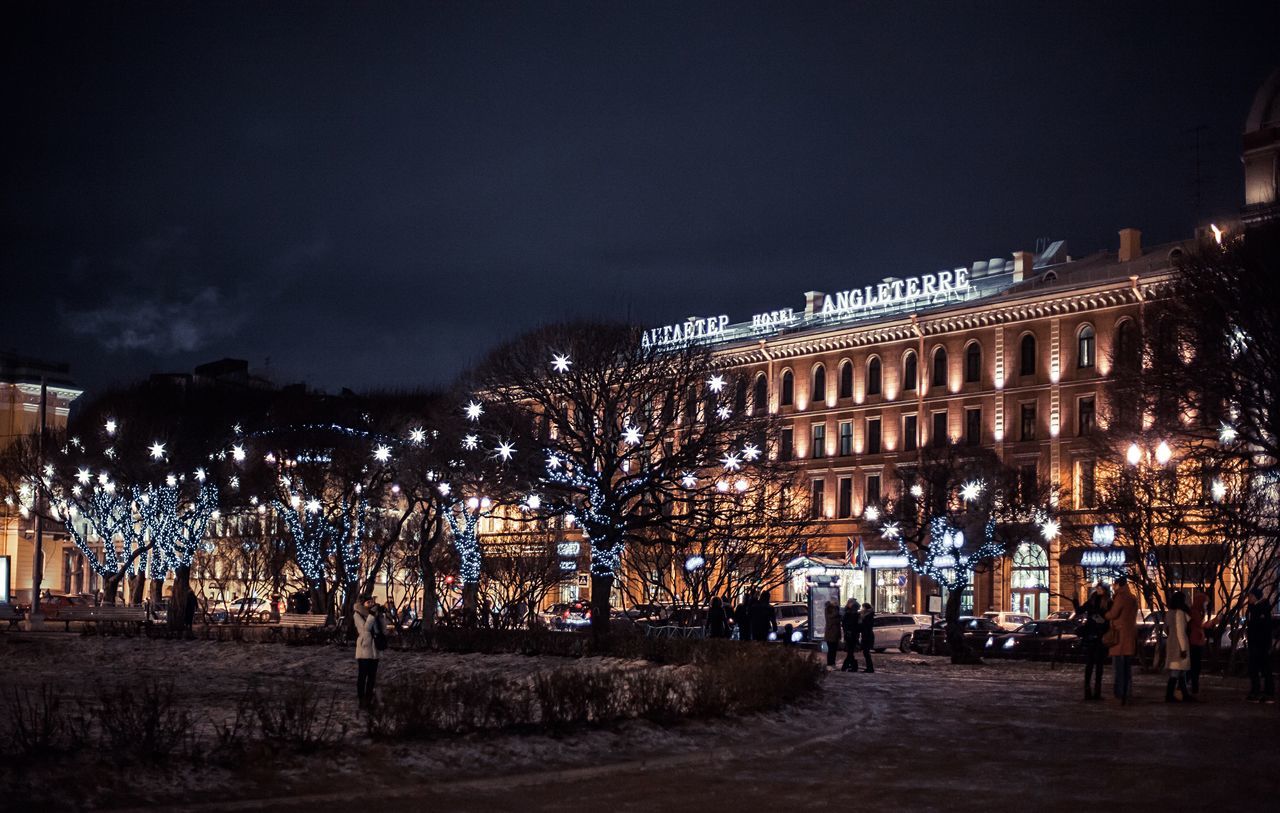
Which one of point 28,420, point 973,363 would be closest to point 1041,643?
point 973,363

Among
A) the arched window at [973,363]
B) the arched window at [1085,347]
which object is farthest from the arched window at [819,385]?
the arched window at [1085,347]

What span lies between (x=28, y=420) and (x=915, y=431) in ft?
186

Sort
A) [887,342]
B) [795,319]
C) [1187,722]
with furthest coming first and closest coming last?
A: [795,319], [887,342], [1187,722]

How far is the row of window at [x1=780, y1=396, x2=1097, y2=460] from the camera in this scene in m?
69.9

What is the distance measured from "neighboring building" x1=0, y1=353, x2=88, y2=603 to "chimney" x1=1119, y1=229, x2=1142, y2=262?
208 feet

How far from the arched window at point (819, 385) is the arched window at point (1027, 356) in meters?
12.0

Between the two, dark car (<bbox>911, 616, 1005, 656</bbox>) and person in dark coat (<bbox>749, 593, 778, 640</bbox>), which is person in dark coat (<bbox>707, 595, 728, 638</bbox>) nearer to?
person in dark coat (<bbox>749, 593, 778, 640</bbox>)

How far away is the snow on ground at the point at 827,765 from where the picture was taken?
44.2 ft

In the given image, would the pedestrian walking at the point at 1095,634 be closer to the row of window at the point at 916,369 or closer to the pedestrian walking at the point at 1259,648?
the pedestrian walking at the point at 1259,648

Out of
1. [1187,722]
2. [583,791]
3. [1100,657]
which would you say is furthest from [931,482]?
[583,791]

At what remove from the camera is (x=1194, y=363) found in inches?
1355

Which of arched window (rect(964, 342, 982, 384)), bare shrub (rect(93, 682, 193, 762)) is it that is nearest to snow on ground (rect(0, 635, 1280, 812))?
bare shrub (rect(93, 682, 193, 762))

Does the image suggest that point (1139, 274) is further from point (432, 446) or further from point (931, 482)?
point (432, 446)

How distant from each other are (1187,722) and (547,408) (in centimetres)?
2872
